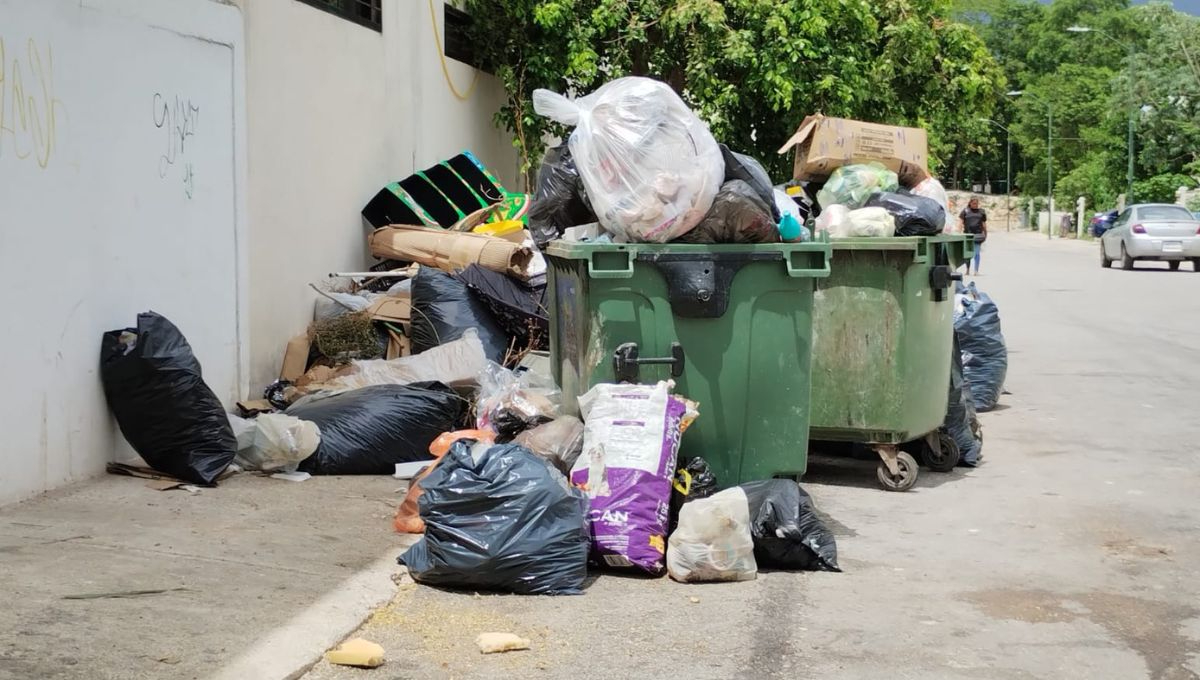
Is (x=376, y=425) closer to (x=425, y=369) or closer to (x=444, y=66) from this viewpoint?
(x=425, y=369)

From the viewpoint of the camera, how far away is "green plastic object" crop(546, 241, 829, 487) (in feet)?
19.1

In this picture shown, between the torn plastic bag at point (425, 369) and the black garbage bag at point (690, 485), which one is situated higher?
the torn plastic bag at point (425, 369)

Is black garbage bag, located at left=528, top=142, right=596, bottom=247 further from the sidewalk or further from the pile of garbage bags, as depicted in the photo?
the sidewalk

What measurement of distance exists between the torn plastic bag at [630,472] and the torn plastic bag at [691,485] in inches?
6.3

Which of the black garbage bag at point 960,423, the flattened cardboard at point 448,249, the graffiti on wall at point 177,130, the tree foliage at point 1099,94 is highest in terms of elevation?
the tree foliage at point 1099,94

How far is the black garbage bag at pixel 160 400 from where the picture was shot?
19.6 ft

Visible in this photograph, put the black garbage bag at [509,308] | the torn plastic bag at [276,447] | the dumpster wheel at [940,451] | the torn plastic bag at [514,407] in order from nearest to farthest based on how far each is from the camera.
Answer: the torn plastic bag at [514,407] → the torn plastic bag at [276,447] → the dumpster wheel at [940,451] → the black garbage bag at [509,308]

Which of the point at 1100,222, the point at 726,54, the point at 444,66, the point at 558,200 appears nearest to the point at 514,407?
the point at 558,200

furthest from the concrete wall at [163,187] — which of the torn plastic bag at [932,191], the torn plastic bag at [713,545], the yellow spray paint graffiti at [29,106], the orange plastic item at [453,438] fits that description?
the torn plastic bag at [932,191]

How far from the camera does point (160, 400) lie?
6.00 meters

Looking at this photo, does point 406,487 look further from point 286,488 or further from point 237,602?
point 237,602

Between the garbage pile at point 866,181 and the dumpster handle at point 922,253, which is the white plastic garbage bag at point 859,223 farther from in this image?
the dumpster handle at point 922,253

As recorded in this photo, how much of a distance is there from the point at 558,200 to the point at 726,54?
274 inches

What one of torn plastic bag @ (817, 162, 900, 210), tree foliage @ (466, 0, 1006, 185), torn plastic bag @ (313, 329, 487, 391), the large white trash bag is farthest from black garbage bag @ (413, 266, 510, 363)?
tree foliage @ (466, 0, 1006, 185)
